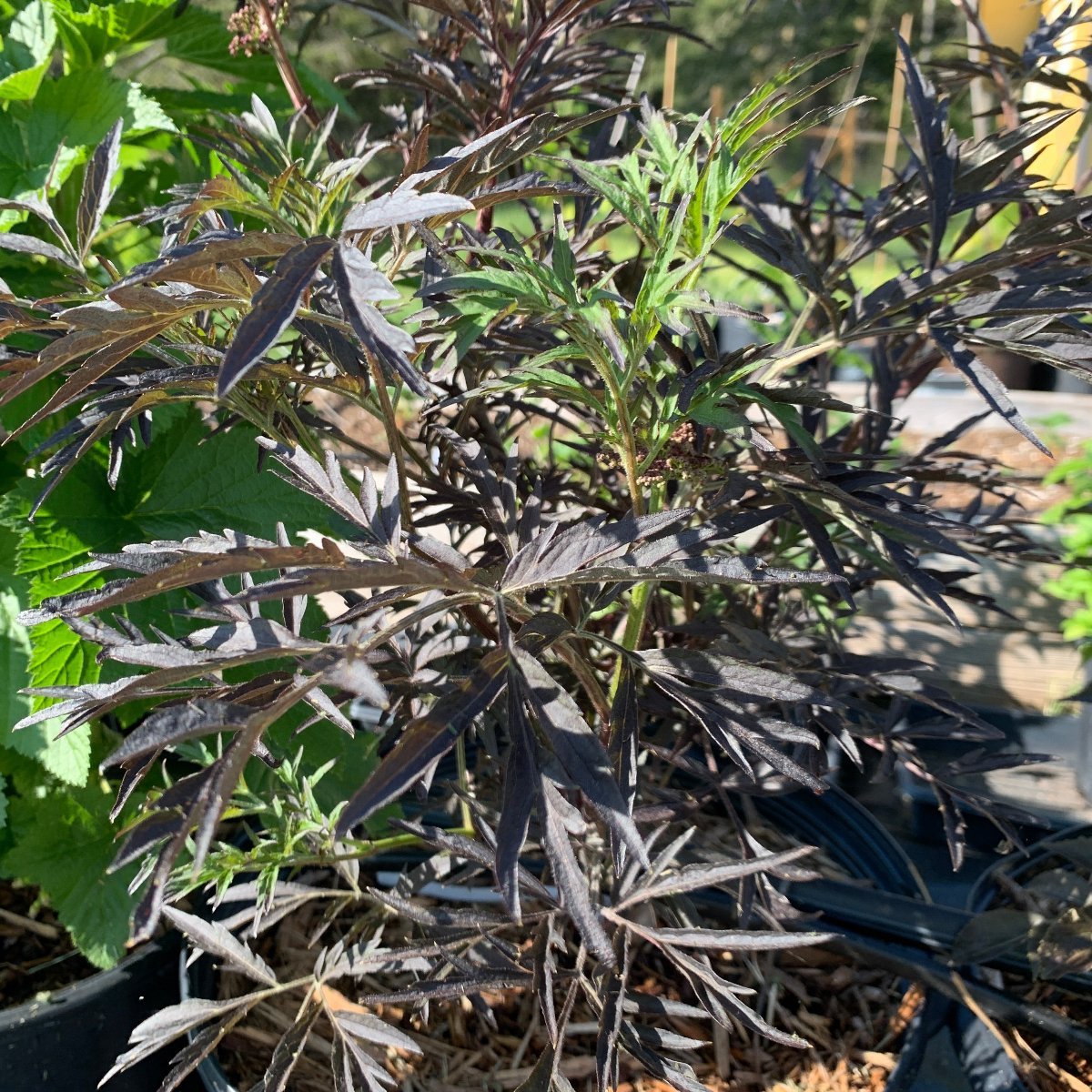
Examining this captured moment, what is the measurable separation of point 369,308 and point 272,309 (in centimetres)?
4

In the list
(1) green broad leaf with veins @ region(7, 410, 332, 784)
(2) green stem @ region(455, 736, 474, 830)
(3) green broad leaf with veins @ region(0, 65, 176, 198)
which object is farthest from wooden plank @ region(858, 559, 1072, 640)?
(3) green broad leaf with veins @ region(0, 65, 176, 198)

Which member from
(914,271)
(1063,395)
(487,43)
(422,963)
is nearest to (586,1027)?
(422,963)

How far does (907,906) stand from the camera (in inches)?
34.8

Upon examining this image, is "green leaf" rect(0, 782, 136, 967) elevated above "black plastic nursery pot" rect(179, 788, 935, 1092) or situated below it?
above

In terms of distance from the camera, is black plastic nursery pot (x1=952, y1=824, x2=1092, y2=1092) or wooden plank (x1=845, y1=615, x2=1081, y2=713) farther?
wooden plank (x1=845, y1=615, x2=1081, y2=713)

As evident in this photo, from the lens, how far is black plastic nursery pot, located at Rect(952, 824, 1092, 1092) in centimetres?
79

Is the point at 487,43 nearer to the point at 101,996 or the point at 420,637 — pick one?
the point at 420,637

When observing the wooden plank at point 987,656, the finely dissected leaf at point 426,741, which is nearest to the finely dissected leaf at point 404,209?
the finely dissected leaf at point 426,741

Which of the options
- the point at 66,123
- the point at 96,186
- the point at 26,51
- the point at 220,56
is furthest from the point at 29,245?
the point at 220,56

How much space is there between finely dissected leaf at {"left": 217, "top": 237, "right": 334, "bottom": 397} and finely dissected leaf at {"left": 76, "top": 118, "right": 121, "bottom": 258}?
303 millimetres

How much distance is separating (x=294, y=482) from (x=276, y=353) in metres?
0.65

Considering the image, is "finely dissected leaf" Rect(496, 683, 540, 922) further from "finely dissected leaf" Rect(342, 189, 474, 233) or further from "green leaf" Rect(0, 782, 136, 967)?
"green leaf" Rect(0, 782, 136, 967)

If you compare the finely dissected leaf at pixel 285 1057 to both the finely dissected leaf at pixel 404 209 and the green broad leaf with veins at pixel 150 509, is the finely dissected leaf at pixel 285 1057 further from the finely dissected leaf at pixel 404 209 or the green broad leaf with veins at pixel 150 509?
the finely dissected leaf at pixel 404 209

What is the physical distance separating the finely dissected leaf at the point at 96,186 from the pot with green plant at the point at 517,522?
0.05 metres
